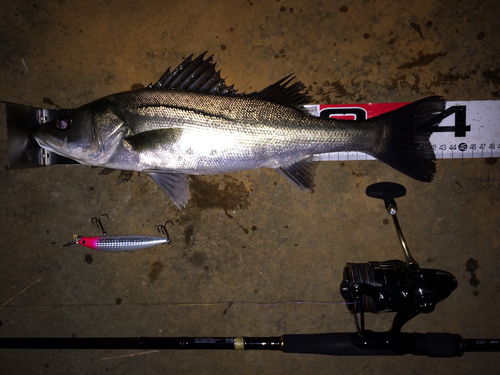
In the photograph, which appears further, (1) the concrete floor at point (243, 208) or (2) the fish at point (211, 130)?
(1) the concrete floor at point (243, 208)

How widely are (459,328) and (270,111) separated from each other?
98.4 inches

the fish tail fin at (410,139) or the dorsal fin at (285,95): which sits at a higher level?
the dorsal fin at (285,95)

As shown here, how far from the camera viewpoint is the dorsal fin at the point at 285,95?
89.4 inches

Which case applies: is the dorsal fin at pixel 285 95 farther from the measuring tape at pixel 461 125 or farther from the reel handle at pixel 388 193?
the reel handle at pixel 388 193

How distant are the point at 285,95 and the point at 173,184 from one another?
3.75ft

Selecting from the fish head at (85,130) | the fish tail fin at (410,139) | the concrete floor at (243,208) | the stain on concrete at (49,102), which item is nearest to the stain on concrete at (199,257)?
the concrete floor at (243,208)

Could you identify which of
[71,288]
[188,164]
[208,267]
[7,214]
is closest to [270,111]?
[188,164]

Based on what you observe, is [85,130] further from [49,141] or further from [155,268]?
[155,268]

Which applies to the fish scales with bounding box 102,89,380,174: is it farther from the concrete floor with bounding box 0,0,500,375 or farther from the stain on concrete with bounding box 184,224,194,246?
the stain on concrete with bounding box 184,224,194,246

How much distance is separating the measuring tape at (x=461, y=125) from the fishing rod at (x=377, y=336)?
2.00ft

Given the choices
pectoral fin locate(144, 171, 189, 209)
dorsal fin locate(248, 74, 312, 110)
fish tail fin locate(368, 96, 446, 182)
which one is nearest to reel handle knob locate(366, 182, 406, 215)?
fish tail fin locate(368, 96, 446, 182)

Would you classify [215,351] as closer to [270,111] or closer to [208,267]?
[208,267]

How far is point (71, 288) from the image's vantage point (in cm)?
263

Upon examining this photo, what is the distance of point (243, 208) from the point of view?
2.60 metres
